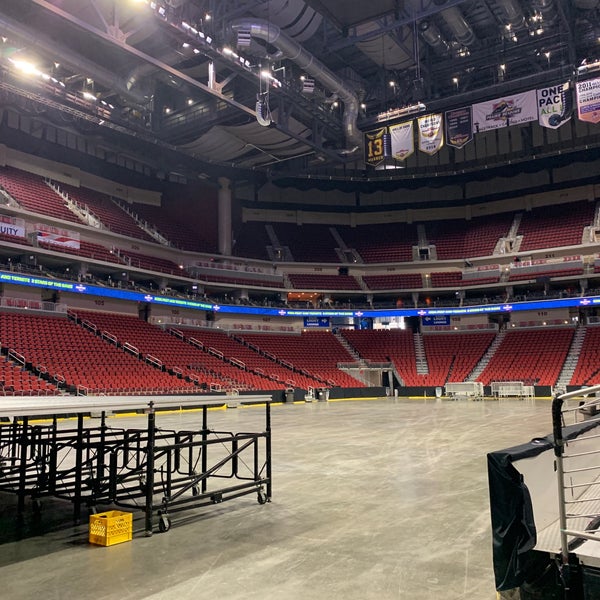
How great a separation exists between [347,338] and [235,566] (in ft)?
141

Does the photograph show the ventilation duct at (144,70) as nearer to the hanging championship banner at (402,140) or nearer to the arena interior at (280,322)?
the arena interior at (280,322)

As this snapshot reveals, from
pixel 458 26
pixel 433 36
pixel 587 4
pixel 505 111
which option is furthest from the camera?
pixel 433 36

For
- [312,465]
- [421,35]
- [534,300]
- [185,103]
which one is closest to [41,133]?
[185,103]

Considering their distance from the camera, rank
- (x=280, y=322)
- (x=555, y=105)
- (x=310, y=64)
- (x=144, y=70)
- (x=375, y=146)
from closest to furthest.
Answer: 1. (x=555, y=105)
2. (x=310, y=64)
3. (x=144, y=70)
4. (x=375, y=146)
5. (x=280, y=322)

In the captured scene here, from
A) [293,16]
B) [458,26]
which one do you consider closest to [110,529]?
[293,16]

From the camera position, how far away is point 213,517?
24.5ft

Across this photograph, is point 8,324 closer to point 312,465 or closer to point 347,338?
point 312,465

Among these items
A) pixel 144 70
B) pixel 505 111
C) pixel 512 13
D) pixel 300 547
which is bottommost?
pixel 300 547

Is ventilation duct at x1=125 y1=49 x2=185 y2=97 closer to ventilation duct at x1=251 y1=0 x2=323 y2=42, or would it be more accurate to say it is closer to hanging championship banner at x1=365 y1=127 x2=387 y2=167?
ventilation duct at x1=251 y1=0 x2=323 y2=42

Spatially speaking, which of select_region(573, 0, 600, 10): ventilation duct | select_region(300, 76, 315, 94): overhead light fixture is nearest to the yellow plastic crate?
select_region(300, 76, 315, 94): overhead light fixture

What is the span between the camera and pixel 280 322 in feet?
158

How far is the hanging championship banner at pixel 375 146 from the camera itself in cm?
2991

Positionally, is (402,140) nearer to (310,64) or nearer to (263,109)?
(310,64)

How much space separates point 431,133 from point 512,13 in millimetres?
6982
